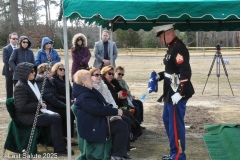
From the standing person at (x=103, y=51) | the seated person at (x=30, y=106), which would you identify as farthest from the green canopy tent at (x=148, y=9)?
the standing person at (x=103, y=51)

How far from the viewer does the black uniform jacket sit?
4.46 meters

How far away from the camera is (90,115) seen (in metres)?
4.51

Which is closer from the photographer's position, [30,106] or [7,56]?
[30,106]

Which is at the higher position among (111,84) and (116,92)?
(111,84)

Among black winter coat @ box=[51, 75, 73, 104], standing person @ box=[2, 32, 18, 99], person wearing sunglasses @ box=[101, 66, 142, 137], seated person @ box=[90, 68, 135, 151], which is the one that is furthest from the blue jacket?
standing person @ box=[2, 32, 18, 99]

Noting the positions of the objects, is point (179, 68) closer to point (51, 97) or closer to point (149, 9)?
point (149, 9)

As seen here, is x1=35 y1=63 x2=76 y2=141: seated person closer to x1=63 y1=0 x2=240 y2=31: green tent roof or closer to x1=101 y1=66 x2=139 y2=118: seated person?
x1=101 y1=66 x2=139 y2=118: seated person

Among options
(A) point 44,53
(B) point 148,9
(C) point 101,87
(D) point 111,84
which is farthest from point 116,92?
(A) point 44,53

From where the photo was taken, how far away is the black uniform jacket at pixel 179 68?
176 inches

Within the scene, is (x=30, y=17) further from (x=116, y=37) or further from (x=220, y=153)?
(x=220, y=153)

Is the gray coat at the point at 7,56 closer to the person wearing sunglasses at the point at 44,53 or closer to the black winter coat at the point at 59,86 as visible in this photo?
the person wearing sunglasses at the point at 44,53

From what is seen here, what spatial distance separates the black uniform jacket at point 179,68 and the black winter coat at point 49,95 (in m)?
1.68

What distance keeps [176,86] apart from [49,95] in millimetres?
1961

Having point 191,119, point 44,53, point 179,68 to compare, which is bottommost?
point 191,119
